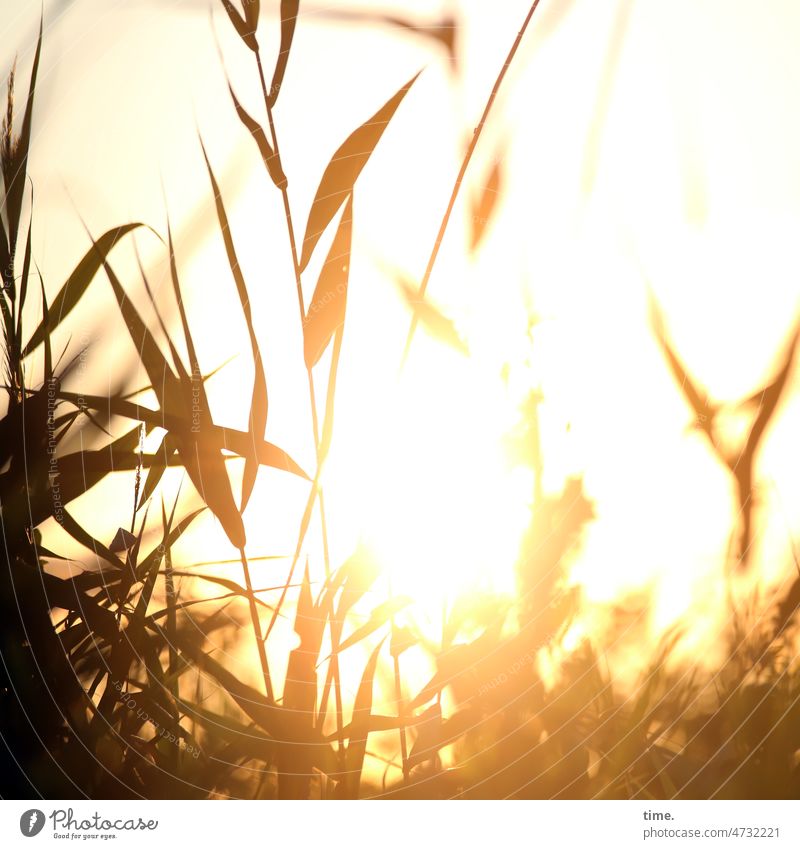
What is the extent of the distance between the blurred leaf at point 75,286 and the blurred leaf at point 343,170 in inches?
5.8

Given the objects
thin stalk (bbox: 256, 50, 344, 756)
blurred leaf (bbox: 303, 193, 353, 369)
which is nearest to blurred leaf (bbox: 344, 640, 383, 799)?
thin stalk (bbox: 256, 50, 344, 756)

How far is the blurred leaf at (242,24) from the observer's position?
69 cm

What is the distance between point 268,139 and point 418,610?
0.42m

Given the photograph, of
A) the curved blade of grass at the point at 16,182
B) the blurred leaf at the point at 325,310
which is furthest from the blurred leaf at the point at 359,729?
the curved blade of grass at the point at 16,182

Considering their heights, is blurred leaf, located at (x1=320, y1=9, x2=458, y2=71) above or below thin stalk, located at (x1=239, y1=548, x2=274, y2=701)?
above

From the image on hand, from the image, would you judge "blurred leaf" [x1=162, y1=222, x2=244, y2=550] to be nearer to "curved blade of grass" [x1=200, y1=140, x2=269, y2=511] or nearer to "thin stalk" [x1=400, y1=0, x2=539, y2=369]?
"curved blade of grass" [x1=200, y1=140, x2=269, y2=511]

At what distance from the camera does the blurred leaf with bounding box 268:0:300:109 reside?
689 millimetres

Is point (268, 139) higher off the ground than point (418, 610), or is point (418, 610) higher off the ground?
point (268, 139)

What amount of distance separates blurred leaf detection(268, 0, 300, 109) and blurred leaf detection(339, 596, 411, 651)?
441 mm

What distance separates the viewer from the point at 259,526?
674 millimetres
